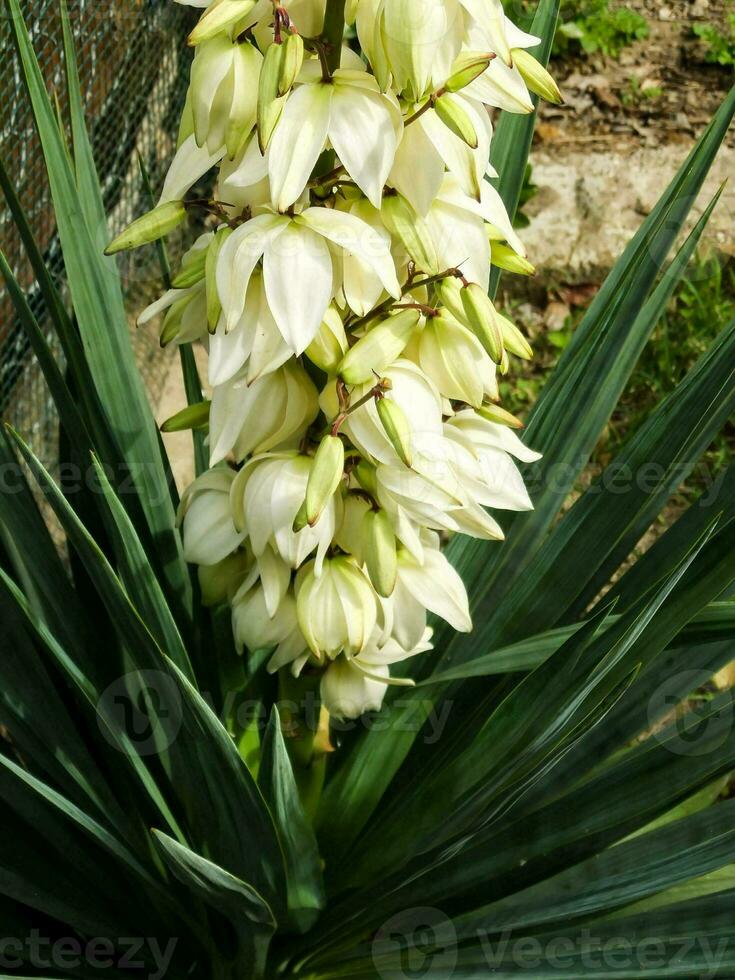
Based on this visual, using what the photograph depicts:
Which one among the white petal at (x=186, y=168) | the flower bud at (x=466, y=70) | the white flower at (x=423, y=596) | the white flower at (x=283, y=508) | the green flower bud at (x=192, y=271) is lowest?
the white flower at (x=423, y=596)

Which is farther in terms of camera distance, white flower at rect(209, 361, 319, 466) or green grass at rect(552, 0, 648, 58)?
green grass at rect(552, 0, 648, 58)

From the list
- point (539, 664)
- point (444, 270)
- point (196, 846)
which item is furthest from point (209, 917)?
point (444, 270)

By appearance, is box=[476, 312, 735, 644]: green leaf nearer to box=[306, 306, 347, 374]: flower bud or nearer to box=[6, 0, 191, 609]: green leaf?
box=[6, 0, 191, 609]: green leaf

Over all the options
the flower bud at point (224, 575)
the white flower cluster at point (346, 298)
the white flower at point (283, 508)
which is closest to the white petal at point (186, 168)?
the white flower cluster at point (346, 298)

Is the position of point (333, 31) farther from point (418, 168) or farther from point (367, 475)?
point (367, 475)

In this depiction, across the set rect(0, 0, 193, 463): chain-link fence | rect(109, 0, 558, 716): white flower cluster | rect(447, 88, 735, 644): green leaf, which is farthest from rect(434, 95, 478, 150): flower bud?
rect(0, 0, 193, 463): chain-link fence

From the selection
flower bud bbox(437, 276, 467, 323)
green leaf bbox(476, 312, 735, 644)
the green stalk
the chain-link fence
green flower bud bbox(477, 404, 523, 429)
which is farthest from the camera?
the chain-link fence

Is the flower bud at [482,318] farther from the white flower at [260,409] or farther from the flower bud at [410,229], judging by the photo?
the white flower at [260,409]

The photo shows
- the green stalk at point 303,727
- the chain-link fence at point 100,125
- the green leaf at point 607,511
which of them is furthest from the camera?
the chain-link fence at point 100,125
